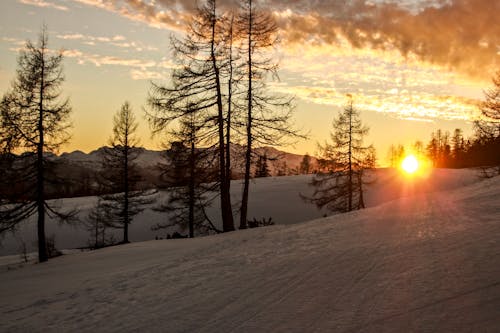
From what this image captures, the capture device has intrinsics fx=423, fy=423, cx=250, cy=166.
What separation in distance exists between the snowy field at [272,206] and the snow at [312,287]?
82.9ft

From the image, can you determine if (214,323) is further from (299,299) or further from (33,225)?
(33,225)

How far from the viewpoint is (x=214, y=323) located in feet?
16.5

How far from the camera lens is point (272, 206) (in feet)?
133

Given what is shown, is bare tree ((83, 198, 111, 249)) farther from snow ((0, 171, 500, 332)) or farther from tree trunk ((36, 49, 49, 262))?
snow ((0, 171, 500, 332))

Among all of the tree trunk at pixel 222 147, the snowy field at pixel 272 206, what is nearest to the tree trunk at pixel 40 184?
the tree trunk at pixel 222 147

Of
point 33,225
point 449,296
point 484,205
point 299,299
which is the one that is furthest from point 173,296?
point 33,225

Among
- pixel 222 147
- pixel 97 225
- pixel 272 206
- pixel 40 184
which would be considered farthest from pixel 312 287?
pixel 97 225

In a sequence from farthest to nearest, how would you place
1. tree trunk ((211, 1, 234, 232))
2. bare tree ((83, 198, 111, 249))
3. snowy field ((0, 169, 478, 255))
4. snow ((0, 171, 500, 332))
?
1. snowy field ((0, 169, 478, 255))
2. bare tree ((83, 198, 111, 249))
3. tree trunk ((211, 1, 234, 232))
4. snow ((0, 171, 500, 332))

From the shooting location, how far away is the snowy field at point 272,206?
37438 mm

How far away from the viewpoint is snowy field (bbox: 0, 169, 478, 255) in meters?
37.4

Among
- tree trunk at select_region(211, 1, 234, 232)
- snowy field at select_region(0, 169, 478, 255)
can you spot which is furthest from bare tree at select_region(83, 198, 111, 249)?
tree trunk at select_region(211, 1, 234, 232)

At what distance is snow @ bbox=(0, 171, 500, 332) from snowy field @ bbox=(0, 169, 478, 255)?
2526cm

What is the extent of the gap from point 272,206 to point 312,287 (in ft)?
115

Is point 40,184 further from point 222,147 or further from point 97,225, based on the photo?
point 97,225
